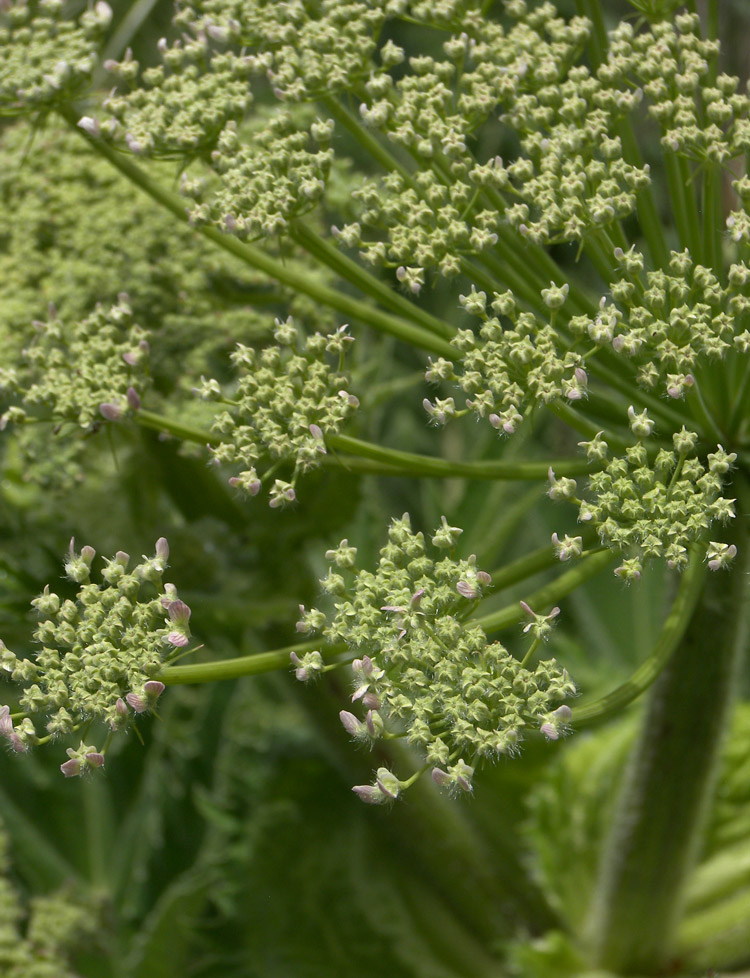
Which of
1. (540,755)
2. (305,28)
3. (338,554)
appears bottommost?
(338,554)

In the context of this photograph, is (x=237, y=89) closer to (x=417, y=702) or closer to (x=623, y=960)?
(x=417, y=702)

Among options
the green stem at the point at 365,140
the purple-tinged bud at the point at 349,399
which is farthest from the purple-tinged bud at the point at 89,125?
the purple-tinged bud at the point at 349,399

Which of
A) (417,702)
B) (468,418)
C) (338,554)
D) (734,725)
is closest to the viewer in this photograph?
(417,702)

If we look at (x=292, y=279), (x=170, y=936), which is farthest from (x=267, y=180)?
(x=170, y=936)

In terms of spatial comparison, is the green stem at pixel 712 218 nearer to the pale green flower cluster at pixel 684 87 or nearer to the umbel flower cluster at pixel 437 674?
the pale green flower cluster at pixel 684 87

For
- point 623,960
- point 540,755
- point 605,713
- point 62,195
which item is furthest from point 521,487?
point 605,713

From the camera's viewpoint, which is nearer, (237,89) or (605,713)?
(605,713)

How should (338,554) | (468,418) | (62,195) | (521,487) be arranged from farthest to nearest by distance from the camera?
1. (468,418)
2. (521,487)
3. (62,195)
4. (338,554)
